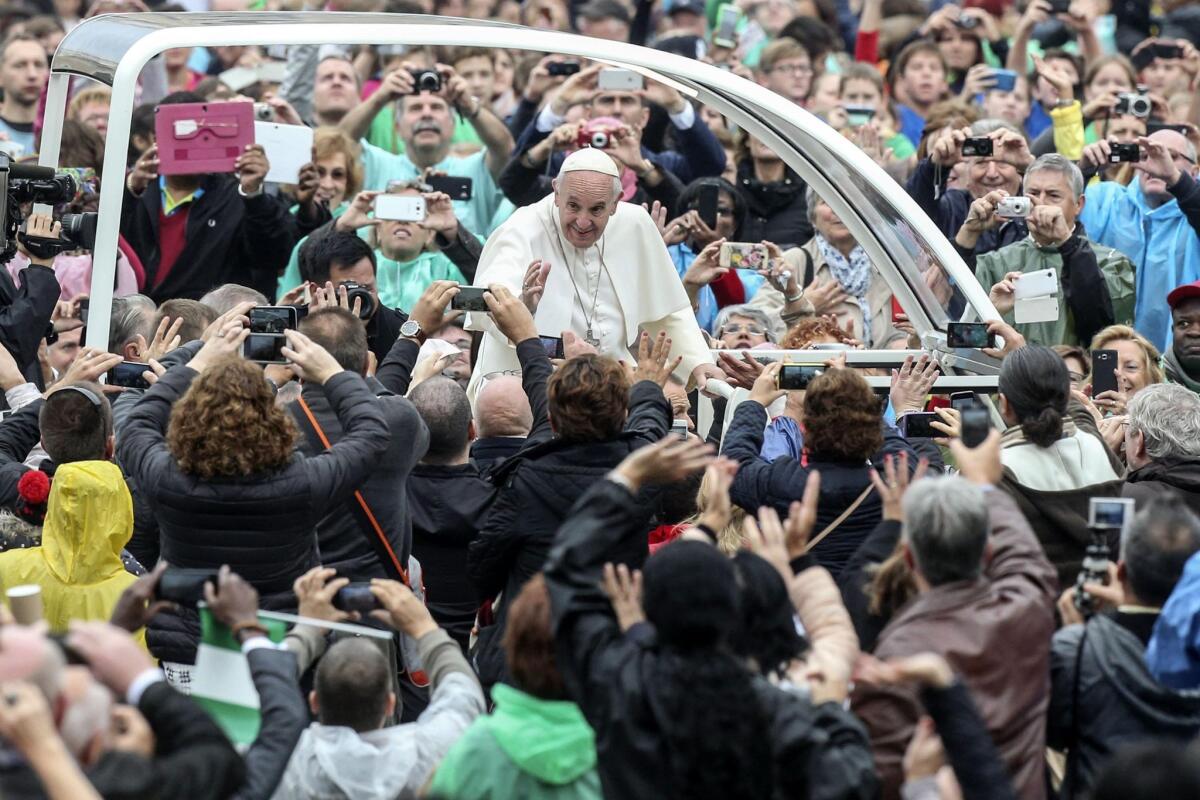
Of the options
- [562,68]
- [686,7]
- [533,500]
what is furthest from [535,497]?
[686,7]

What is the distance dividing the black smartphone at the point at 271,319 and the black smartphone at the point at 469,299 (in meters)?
0.75

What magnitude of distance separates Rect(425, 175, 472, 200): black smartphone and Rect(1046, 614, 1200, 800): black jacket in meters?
5.51

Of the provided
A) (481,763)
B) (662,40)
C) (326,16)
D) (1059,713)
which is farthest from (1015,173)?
(481,763)

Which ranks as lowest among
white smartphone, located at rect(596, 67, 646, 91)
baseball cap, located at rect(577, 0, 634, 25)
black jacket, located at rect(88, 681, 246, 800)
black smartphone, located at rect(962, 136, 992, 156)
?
black jacket, located at rect(88, 681, 246, 800)

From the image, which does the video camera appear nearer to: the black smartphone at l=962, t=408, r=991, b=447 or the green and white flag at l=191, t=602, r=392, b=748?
the green and white flag at l=191, t=602, r=392, b=748

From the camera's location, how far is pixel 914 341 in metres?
8.48

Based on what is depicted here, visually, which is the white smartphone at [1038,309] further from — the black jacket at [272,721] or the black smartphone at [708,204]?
the black jacket at [272,721]

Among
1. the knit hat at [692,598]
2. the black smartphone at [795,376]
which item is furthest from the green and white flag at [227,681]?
the black smartphone at [795,376]

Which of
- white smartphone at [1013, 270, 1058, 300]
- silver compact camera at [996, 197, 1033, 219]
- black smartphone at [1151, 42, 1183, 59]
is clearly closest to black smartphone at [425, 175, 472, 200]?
silver compact camera at [996, 197, 1033, 219]

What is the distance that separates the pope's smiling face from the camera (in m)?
7.94

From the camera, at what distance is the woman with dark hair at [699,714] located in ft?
13.6

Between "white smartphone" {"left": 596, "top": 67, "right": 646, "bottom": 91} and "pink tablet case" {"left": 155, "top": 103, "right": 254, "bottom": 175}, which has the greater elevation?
"white smartphone" {"left": 596, "top": 67, "right": 646, "bottom": 91}

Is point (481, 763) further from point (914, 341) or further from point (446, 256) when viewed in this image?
point (446, 256)

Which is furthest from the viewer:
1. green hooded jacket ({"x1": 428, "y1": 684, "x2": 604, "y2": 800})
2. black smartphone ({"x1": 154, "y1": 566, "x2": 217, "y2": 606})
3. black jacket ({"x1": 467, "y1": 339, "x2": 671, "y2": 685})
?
black jacket ({"x1": 467, "y1": 339, "x2": 671, "y2": 685})
